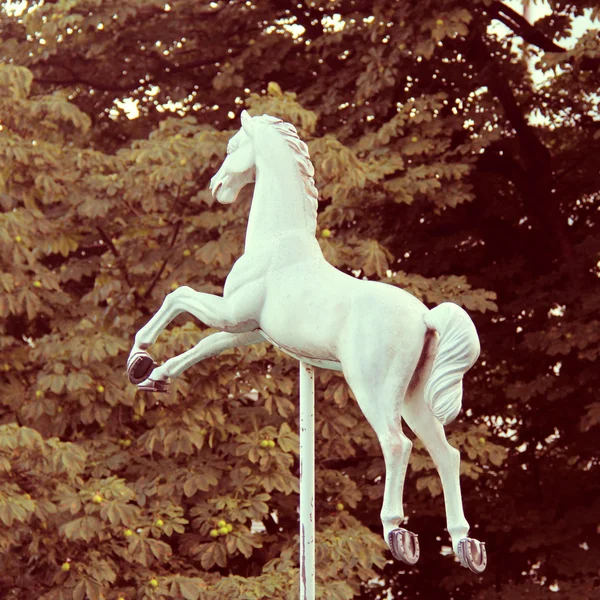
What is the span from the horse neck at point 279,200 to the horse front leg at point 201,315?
182mm

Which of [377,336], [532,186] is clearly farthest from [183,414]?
[532,186]

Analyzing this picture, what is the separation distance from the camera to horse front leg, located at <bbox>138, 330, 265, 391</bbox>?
306 cm

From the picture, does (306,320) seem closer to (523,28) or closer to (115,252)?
(115,252)

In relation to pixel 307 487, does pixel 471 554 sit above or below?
below

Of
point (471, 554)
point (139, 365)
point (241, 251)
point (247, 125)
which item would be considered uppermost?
point (241, 251)

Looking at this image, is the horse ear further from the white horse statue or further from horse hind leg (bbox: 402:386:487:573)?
Result: horse hind leg (bbox: 402:386:487:573)

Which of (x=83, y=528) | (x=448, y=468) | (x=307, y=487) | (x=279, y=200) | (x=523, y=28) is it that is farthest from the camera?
(x=523, y=28)

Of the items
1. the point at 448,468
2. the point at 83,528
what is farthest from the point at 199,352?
the point at 83,528

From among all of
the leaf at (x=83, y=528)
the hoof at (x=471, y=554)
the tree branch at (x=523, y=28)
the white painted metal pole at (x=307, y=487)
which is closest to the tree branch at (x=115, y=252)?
the leaf at (x=83, y=528)

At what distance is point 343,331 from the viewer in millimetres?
2721

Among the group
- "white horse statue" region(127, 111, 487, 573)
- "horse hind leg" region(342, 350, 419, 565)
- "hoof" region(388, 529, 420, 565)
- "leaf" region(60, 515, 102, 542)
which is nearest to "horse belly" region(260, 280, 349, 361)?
"white horse statue" region(127, 111, 487, 573)

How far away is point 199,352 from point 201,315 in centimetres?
11

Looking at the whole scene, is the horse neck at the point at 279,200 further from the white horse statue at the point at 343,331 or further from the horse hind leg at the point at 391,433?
the horse hind leg at the point at 391,433

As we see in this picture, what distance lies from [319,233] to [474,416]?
287cm
